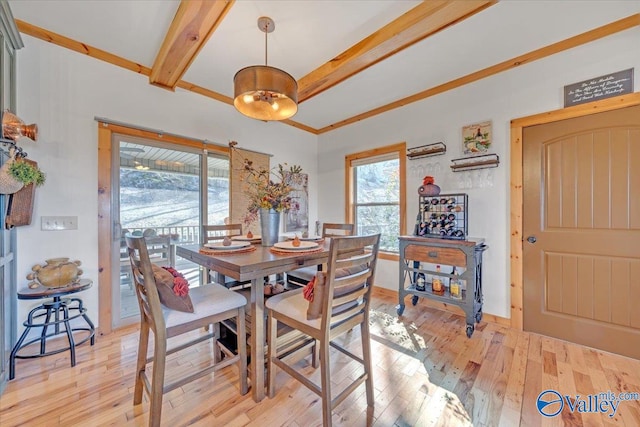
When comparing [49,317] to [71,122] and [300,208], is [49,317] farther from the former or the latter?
[300,208]

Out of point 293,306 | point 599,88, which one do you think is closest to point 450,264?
point 293,306

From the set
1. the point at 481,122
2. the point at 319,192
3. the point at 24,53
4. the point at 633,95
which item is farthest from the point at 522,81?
the point at 24,53

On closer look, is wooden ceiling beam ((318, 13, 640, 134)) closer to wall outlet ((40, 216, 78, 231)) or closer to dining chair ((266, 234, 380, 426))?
dining chair ((266, 234, 380, 426))

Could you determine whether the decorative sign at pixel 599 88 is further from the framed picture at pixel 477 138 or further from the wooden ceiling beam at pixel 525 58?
the framed picture at pixel 477 138

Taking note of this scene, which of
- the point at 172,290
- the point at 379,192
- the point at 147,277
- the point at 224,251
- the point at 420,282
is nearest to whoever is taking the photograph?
the point at 147,277

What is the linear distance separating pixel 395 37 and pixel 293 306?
216cm

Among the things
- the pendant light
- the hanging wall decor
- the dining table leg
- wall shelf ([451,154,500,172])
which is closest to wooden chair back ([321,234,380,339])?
the dining table leg

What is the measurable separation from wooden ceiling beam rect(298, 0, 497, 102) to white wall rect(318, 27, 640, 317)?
109cm

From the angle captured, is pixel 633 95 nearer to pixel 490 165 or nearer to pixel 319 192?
pixel 490 165

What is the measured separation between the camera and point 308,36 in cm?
215

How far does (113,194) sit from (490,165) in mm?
3840

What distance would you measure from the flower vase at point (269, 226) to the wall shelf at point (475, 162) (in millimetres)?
2133

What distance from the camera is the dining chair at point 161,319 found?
4.07ft

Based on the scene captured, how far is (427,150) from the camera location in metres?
3.00
